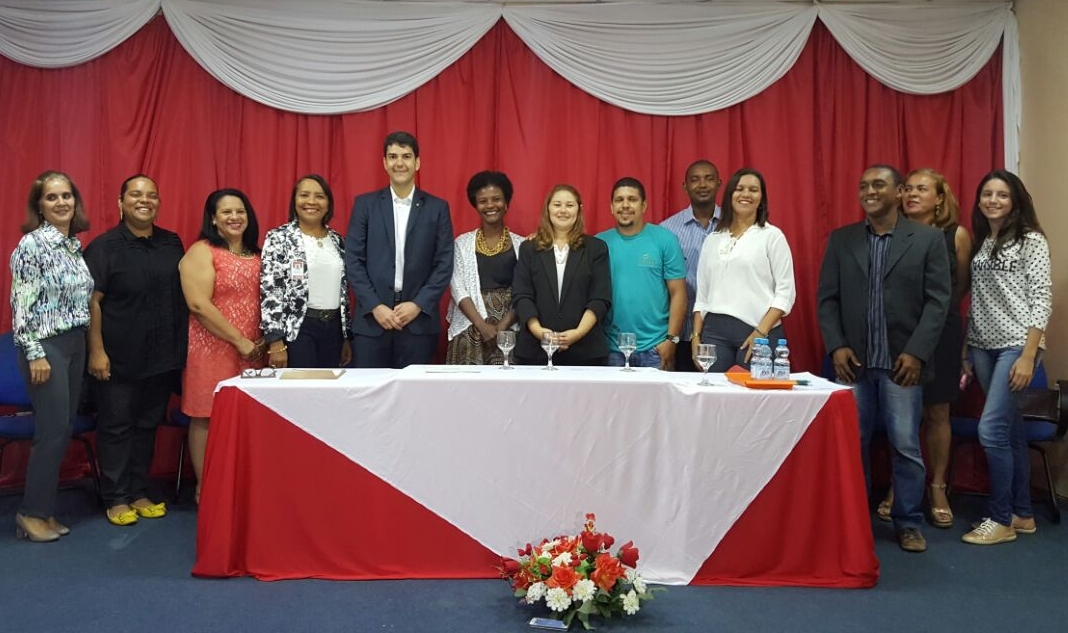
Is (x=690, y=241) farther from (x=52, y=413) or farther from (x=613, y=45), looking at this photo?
(x=52, y=413)

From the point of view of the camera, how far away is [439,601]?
2.74 meters

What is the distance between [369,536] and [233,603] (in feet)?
1.63

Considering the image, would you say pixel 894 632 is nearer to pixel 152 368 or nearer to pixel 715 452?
pixel 715 452

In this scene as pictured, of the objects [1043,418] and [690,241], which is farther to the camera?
[690,241]

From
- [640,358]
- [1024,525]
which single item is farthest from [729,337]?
[1024,525]

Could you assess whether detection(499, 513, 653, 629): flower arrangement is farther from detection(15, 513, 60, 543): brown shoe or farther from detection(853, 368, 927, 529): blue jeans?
detection(15, 513, 60, 543): brown shoe

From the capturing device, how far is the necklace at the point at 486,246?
4.00 meters

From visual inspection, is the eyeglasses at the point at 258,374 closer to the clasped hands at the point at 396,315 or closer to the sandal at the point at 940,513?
the clasped hands at the point at 396,315

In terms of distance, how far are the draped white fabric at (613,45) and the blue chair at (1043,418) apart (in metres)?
1.33

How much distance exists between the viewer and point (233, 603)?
107 inches

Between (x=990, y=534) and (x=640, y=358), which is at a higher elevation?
(x=640, y=358)

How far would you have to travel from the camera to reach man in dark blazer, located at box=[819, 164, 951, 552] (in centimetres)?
327

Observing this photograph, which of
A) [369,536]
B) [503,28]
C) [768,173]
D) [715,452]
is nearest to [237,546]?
[369,536]

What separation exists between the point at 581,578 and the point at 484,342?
Result: 1.69m
